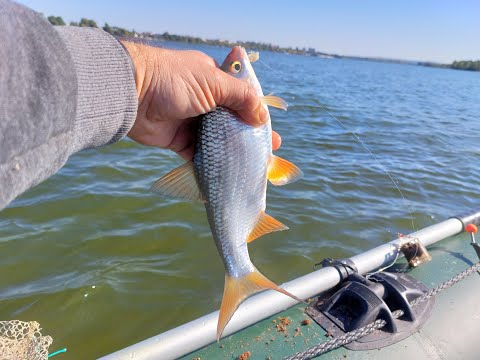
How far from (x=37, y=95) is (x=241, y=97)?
129 centimetres

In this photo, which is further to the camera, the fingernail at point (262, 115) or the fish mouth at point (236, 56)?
the fish mouth at point (236, 56)

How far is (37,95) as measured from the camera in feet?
3.55

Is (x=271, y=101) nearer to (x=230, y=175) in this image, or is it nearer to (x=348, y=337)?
(x=230, y=175)

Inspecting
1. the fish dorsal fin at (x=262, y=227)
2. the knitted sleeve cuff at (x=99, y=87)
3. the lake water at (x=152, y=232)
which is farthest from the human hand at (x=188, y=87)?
the lake water at (x=152, y=232)

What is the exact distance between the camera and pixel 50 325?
435cm

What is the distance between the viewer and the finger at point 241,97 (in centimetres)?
222

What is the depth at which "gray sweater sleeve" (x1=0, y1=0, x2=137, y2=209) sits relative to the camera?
1.00 meters

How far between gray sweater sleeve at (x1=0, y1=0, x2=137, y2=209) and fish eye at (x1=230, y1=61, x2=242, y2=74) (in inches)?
37.9

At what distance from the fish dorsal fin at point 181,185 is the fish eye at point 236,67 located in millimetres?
626

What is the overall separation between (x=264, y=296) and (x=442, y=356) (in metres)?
1.47

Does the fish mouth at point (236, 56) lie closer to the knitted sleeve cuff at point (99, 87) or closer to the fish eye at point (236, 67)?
the fish eye at point (236, 67)

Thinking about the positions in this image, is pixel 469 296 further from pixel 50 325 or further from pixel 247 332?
pixel 50 325

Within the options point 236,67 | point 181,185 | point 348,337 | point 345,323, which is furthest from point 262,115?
point 345,323

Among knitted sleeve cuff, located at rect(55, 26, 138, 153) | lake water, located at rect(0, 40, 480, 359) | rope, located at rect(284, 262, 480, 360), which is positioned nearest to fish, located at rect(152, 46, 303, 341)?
knitted sleeve cuff, located at rect(55, 26, 138, 153)
